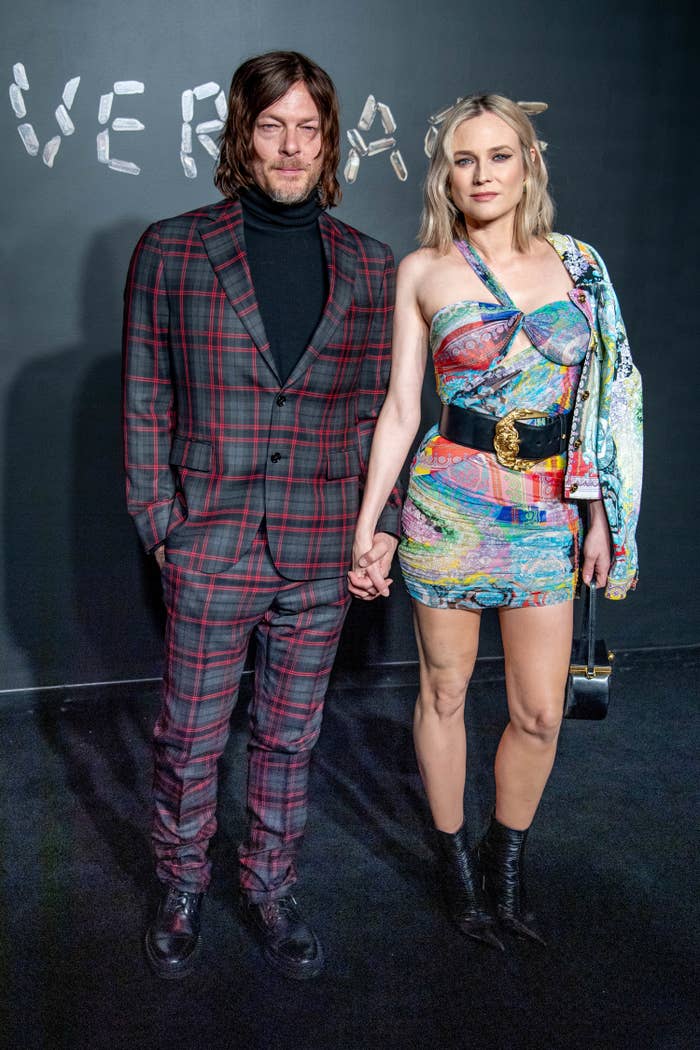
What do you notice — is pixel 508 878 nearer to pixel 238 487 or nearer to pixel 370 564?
pixel 370 564

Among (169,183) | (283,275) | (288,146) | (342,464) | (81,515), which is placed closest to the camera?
(288,146)

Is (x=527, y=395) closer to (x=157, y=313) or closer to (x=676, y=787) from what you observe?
(x=157, y=313)

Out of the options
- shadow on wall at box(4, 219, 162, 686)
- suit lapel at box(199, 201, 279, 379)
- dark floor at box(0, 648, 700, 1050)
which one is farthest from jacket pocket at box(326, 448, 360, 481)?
shadow on wall at box(4, 219, 162, 686)

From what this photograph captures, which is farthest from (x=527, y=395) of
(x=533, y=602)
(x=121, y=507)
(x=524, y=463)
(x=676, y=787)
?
(x=121, y=507)

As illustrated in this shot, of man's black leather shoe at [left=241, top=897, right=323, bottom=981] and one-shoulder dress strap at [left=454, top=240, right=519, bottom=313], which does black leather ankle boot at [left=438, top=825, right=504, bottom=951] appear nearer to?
man's black leather shoe at [left=241, top=897, right=323, bottom=981]

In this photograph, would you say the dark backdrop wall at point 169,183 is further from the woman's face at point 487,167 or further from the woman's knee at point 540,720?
the woman's knee at point 540,720

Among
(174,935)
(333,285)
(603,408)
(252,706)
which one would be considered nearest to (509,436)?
(603,408)

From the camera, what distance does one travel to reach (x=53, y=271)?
3.04m

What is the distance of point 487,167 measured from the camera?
1.97 m

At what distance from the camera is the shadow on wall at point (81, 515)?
3.12 m

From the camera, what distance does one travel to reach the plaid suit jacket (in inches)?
74.3

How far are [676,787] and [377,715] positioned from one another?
0.98m

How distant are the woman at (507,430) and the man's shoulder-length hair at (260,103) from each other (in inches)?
9.6

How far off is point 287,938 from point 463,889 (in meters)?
0.41
